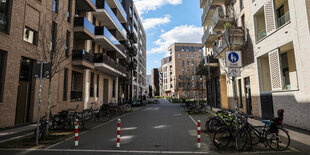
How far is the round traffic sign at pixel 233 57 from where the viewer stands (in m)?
5.76

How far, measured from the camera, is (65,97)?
15.6 meters

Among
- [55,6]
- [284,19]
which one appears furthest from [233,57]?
[55,6]

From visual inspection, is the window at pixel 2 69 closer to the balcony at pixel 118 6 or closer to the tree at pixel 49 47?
the tree at pixel 49 47

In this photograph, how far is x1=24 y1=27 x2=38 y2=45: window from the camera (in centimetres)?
1143

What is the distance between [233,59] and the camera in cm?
577

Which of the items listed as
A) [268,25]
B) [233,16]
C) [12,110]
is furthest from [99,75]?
[268,25]

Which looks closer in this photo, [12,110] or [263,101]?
[12,110]

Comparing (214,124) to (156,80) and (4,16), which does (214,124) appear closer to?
(4,16)

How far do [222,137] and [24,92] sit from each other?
1161 cm

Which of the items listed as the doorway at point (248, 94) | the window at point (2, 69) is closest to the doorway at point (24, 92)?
the window at point (2, 69)

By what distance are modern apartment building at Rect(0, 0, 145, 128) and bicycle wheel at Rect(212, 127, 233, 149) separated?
705cm

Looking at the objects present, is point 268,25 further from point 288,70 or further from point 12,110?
point 12,110

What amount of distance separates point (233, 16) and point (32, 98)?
60.9 feet

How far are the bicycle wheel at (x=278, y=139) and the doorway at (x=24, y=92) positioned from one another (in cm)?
1267
